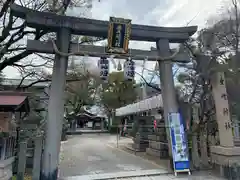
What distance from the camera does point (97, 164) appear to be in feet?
28.2

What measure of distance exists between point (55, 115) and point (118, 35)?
3670mm

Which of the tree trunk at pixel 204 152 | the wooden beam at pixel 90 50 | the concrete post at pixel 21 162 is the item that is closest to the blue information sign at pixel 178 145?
the tree trunk at pixel 204 152

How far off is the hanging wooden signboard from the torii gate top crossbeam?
263mm

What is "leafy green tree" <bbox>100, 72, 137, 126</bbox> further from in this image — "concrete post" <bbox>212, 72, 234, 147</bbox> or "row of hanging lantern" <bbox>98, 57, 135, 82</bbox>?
"concrete post" <bbox>212, 72, 234, 147</bbox>

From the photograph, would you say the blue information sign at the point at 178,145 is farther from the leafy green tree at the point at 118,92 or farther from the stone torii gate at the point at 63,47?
the leafy green tree at the point at 118,92

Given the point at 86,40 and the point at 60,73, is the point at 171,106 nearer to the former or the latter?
the point at 60,73

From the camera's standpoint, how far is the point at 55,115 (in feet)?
20.9

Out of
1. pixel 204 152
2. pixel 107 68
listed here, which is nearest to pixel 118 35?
pixel 107 68

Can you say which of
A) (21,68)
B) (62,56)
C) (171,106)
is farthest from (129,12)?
(21,68)

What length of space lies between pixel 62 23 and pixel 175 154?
6.13 m

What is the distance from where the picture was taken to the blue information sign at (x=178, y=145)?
6.71 meters

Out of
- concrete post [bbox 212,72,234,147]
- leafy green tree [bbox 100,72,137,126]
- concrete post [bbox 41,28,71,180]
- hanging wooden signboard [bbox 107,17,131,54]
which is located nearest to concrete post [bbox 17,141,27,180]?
concrete post [bbox 41,28,71,180]

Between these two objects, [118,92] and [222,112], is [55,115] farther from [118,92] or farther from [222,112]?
[118,92]

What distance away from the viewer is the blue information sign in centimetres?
671
